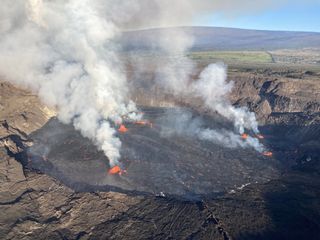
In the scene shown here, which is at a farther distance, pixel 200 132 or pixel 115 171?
pixel 200 132

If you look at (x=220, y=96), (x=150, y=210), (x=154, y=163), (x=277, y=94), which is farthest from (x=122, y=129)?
(x=277, y=94)

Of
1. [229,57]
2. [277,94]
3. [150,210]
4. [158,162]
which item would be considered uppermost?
[229,57]

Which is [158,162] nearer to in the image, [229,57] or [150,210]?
[150,210]

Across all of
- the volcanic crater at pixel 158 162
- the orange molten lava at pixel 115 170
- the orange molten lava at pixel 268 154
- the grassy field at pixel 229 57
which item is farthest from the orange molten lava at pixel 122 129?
the grassy field at pixel 229 57

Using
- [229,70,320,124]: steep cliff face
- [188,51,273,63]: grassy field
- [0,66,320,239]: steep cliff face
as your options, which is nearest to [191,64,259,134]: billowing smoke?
[229,70,320,124]: steep cliff face

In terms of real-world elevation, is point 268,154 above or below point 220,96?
below

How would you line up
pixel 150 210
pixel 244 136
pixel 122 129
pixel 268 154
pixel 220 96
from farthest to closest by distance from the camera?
pixel 220 96 < pixel 244 136 < pixel 122 129 < pixel 268 154 < pixel 150 210

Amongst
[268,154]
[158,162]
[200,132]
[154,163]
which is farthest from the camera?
[200,132]

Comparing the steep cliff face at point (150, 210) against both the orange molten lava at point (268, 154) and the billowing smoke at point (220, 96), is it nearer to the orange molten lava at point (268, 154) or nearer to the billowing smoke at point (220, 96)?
the orange molten lava at point (268, 154)

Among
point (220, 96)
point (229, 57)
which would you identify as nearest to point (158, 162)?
point (220, 96)

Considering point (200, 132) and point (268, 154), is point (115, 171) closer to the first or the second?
point (200, 132)
